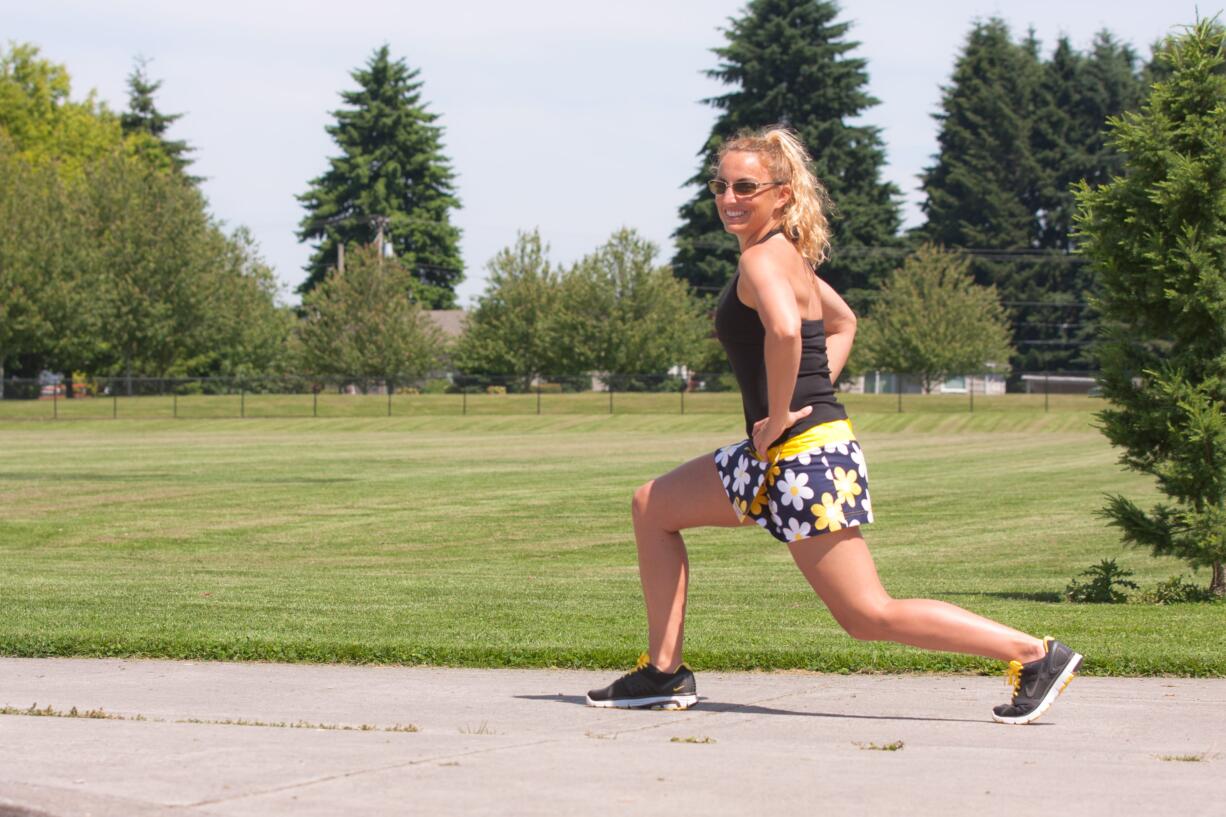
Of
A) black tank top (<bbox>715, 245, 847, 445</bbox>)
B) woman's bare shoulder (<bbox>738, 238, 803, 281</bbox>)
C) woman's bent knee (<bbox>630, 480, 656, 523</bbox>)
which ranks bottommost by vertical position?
woman's bent knee (<bbox>630, 480, 656, 523</bbox>)

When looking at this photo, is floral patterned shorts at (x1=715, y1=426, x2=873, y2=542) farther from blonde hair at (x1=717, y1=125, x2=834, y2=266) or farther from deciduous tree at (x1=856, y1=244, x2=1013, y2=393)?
deciduous tree at (x1=856, y1=244, x2=1013, y2=393)

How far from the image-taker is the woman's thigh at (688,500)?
604 cm

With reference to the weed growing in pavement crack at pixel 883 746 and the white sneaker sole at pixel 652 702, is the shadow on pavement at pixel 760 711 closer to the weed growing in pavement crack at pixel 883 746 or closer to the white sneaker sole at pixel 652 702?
the white sneaker sole at pixel 652 702

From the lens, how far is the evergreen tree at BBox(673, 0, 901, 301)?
8188 centimetres

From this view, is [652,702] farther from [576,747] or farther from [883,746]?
[883,746]

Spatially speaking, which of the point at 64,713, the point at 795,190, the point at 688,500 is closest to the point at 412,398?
the point at 64,713

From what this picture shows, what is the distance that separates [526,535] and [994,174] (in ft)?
265

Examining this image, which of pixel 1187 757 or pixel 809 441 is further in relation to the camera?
pixel 809 441

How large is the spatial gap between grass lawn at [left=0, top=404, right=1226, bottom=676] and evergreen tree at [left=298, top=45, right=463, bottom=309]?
56.4 metres

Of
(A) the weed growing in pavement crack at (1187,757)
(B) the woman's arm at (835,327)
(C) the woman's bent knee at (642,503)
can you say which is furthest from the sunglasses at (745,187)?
(A) the weed growing in pavement crack at (1187,757)

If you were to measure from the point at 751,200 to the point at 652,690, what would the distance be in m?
1.91

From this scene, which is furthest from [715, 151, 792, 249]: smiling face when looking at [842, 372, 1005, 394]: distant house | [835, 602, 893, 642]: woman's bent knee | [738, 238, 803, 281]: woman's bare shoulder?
[842, 372, 1005, 394]: distant house

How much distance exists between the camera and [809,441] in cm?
579

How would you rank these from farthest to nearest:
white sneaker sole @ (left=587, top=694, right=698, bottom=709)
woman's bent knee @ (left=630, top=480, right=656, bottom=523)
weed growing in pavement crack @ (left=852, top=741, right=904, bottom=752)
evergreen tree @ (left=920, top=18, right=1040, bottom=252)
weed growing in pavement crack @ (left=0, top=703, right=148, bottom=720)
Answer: evergreen tree @ (left=920, top=18, right=1040, bottom=252) → white sneaker sole @ (left=587, top=694, right=698, bottom=709) → woman's bent knee @ (left=630, top=480, right=656, bottom=523) → weed growing in pavement crack @ (left=0, top=703, right=148, bottom=720) → weed growing in pavement crack @ (left=852, top=741, right=904, bottom=752)
